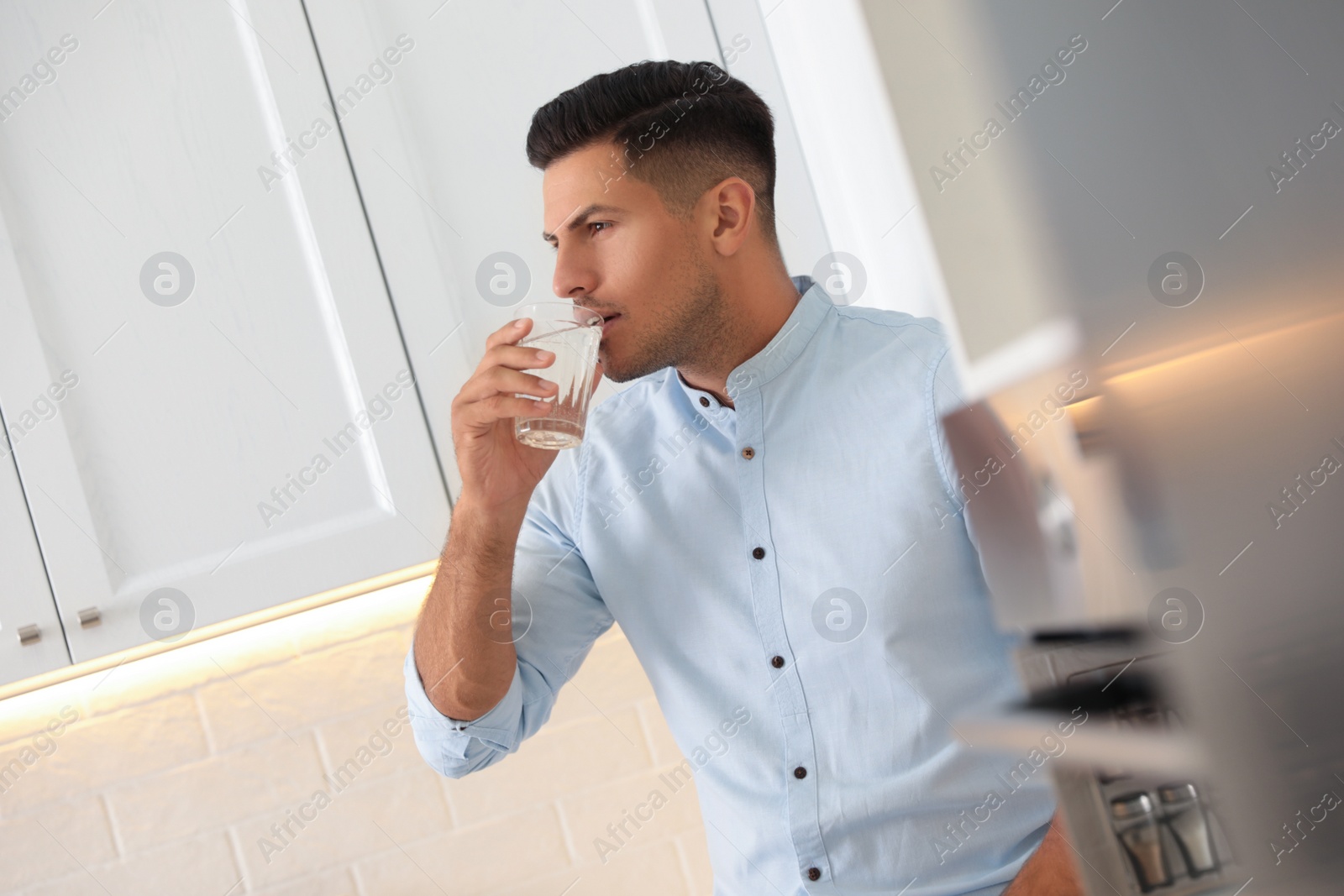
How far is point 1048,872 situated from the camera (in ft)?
2.38

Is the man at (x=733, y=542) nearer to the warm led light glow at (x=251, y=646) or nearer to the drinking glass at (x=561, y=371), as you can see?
the drinking glass at (x=561, y=371)

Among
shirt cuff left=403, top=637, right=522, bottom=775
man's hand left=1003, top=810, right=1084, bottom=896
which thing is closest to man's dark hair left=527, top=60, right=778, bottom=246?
shirt cuff left=403, top=637, right=522, bottom=775

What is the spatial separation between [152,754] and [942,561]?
3.99 ft

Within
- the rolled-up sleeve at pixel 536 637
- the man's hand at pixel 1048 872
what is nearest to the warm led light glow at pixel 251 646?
the rolled-up sleeve at pixel 536 637

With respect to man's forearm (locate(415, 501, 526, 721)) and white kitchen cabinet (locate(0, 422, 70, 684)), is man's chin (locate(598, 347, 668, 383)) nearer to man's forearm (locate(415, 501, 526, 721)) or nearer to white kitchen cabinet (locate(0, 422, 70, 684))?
man's forearm (locate(415, 501, 526, 721))

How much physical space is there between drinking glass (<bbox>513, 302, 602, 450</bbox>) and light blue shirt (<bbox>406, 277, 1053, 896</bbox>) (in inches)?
5.8

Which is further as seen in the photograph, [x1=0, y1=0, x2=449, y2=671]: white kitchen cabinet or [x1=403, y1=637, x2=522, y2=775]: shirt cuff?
[x1=0, y1=0, x2=449, y2=671]: white kitchen cabinet

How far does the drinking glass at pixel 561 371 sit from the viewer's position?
845 millimetres

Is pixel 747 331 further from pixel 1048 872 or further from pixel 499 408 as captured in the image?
pixel 1048 872

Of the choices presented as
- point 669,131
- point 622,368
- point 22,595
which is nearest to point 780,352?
point 622,368

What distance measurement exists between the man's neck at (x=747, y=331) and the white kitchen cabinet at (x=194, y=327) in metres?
0.45

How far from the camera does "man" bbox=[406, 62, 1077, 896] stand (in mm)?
841

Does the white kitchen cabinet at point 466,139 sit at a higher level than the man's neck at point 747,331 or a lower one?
higher

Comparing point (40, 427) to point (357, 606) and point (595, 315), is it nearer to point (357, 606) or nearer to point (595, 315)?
point (357, 606)
